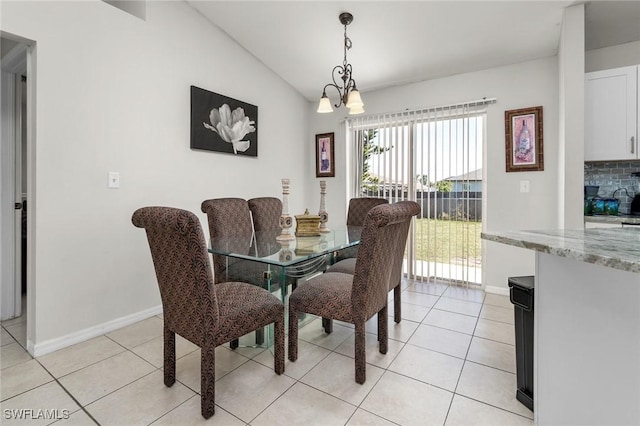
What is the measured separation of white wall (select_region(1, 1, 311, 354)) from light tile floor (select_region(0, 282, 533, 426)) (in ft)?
1.19

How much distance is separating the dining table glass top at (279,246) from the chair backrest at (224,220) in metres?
0.06

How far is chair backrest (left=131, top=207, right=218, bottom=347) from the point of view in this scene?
1.35 metres

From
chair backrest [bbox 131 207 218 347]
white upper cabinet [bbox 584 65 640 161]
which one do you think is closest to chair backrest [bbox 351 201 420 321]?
chair backrest [bbox 131 207 218 347]

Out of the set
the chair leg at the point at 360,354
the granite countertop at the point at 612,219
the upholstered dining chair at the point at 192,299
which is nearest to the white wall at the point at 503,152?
the granite countertop at the point at 612,219

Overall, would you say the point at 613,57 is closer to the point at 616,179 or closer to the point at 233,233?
the point at 616,179

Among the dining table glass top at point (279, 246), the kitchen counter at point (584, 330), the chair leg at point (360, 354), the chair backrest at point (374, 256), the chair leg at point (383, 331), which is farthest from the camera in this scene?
the chair leg at point (383, 331)

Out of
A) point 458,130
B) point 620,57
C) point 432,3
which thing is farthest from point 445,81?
point 620,57

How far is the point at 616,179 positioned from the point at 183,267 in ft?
11.9

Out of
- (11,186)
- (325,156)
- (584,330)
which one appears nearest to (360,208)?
(325,156)

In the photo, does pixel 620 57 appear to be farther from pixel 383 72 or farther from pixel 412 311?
pixel 412 311

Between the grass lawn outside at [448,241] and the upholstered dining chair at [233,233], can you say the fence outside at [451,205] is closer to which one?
the grass lawn outside at [448,241]

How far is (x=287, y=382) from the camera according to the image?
69.8 inches

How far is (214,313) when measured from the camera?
4.78 ft

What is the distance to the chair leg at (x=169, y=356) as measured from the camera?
1682 millimetres
